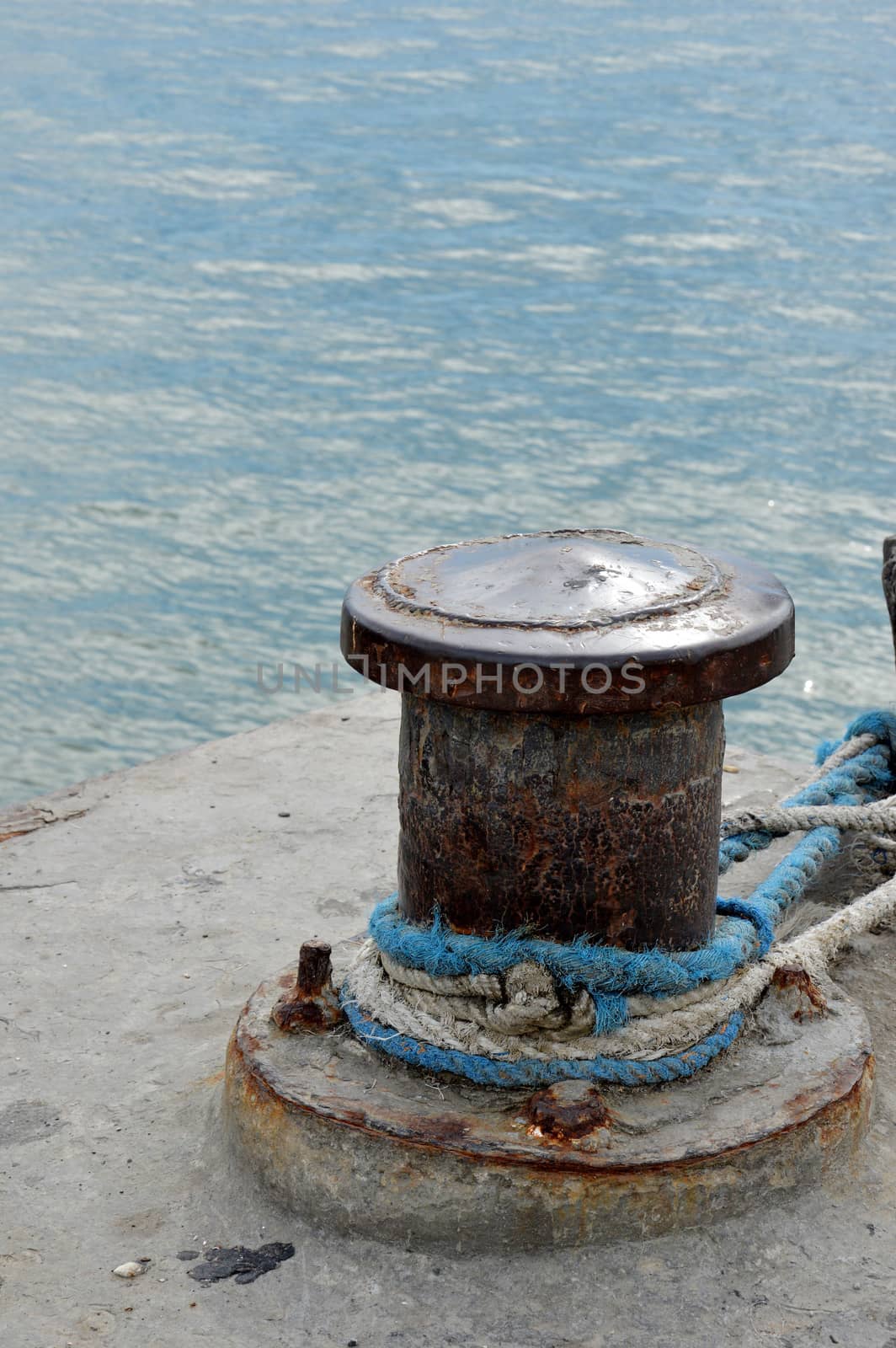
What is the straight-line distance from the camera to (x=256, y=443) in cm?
868

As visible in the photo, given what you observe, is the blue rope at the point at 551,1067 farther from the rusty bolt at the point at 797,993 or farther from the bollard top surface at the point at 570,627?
the bollard top surface at the point at 570,627

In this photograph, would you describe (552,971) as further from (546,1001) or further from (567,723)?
(567,723)

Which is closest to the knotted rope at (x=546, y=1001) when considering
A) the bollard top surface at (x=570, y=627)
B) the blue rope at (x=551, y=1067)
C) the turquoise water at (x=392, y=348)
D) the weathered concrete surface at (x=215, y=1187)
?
the blue rope at (x=551, y=1067)

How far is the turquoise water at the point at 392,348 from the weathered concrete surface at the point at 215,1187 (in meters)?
2.53

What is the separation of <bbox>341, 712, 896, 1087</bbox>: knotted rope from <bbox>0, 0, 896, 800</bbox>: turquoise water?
11.6 ft

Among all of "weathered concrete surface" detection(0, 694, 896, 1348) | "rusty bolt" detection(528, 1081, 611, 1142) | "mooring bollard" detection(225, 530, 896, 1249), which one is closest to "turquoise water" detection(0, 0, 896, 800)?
"weathered concrete surface" detection(0, 694, 896, 1348)

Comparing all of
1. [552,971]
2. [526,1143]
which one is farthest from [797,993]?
[526,1143]

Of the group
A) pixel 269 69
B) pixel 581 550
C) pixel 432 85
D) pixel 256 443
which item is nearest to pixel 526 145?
pixel 432 85

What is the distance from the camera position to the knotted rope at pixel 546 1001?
2105mm

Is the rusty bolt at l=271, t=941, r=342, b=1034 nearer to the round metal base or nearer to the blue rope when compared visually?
the round metal base

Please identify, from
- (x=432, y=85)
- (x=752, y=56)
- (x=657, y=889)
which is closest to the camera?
(x=657, y=889)

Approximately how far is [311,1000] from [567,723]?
1.90ft

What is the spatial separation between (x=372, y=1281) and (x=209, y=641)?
15.6ft

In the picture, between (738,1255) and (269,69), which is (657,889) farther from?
(269,69)
